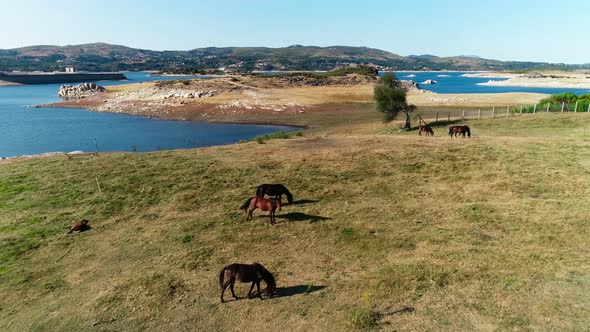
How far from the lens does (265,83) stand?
4953 inches

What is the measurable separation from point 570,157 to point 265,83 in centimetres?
10721

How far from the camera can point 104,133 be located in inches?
2625

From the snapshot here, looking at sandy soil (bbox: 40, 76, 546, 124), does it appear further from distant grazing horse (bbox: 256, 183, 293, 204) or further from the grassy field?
distant grazing horse (bbox: 256, 183, 293, 204)

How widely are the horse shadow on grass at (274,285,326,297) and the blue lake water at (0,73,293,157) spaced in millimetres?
39869

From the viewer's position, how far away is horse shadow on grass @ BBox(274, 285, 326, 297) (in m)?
12.2

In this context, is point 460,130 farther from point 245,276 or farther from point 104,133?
point 104,133

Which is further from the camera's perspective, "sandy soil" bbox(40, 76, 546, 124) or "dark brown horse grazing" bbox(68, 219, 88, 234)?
"sandy soil" bbox(40, 76, 546, 124)

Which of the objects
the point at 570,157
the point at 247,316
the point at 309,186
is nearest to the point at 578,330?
the point at 247,316

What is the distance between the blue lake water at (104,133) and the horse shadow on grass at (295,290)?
39.9 meters

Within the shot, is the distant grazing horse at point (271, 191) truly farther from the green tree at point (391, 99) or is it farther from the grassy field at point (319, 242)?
the green tree at point (391, 99)

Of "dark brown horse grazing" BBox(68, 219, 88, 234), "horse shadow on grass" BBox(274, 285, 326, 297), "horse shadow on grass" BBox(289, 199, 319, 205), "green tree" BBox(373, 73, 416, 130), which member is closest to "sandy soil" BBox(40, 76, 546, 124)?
"green tree" BBox(373, 73, 416, 130)

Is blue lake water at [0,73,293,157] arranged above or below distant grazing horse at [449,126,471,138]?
below

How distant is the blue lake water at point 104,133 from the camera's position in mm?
55062

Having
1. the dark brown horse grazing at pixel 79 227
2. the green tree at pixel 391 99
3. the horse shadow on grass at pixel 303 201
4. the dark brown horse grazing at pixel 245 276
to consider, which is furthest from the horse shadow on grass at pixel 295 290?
the green tree at pixel 391 99
